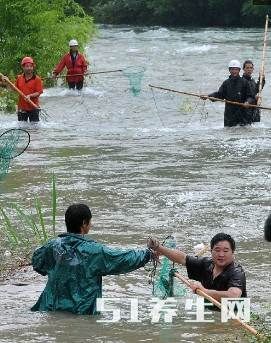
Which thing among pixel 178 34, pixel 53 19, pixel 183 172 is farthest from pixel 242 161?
pixel 178 34

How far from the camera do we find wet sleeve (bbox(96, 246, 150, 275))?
22.9ft

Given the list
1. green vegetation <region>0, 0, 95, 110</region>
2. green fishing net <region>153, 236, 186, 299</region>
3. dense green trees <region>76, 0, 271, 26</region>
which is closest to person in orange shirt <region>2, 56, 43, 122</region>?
green vegetation <region>0, 0, 95, 110</region>

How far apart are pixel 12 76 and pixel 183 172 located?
334 inches

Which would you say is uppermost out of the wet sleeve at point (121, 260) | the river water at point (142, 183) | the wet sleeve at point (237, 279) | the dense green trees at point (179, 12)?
the dense green trees at point (179, 12)

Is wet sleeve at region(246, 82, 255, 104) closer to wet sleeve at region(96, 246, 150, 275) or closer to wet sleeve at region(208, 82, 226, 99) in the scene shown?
wet sleeve at region(208, 82, 226, 99)

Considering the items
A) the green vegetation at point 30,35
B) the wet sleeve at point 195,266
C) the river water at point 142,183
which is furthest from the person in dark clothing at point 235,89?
the wet sleeve at point 195,266

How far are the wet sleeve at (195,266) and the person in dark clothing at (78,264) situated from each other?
0.43m

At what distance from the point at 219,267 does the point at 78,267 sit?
1015mm

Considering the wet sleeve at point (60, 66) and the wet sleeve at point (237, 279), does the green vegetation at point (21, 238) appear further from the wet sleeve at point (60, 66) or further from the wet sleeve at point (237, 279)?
the wet sleeve at point (60, 66)

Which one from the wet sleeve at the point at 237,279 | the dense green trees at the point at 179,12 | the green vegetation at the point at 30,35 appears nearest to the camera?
the wet sleeve at the point at 237,279

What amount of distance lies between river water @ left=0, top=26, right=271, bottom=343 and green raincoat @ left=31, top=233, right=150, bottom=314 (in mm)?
111

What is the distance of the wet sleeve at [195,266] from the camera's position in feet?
24.1

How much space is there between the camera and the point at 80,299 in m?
7.21

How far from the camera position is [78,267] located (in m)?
7.09
